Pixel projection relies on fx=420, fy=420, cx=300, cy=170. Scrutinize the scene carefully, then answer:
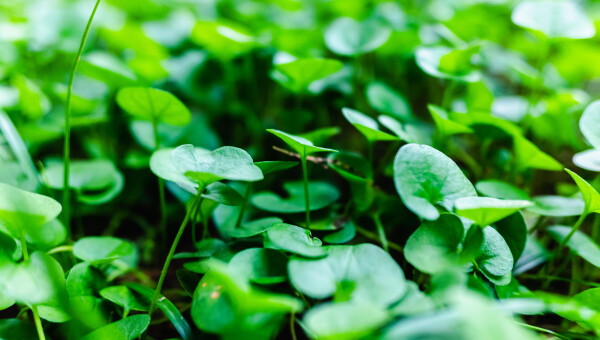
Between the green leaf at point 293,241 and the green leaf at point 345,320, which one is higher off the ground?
the green leaf at point 345,320

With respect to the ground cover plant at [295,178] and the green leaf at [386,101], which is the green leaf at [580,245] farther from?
the green leaf at [386,101]

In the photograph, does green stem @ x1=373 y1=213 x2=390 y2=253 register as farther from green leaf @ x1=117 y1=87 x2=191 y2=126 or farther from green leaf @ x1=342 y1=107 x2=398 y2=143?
green leaf @ x1=117 y1=87 x2=191 y2=126

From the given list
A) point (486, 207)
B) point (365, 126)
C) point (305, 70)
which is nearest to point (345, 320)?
point (486, 207)

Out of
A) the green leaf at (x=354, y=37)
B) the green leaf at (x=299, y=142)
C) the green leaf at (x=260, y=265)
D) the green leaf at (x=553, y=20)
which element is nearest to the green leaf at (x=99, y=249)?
the green leaf at (x=260, y=265)

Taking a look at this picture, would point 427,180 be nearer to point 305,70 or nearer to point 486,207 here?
point 486,207

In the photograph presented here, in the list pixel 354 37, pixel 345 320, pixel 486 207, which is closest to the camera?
pixel 345 320
